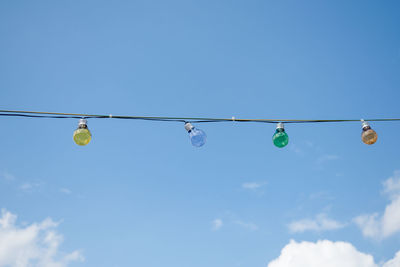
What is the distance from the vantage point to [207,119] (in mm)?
4383

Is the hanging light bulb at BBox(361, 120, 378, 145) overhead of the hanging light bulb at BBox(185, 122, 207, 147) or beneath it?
beneath

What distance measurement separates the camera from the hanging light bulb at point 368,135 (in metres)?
5.20

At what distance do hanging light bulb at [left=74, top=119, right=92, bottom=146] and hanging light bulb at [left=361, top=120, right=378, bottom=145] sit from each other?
5.02 m

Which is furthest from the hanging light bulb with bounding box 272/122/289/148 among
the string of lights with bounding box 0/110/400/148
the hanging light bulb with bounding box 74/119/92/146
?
the hanging light bulb with bounding box 74/119/92/146

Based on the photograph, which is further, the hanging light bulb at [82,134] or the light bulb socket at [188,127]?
the light bulb socket at [188,127]

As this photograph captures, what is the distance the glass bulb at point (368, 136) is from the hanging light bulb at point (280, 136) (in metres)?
1.61

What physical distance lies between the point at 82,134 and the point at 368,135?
5.14 m

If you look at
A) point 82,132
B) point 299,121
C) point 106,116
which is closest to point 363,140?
point 299,121

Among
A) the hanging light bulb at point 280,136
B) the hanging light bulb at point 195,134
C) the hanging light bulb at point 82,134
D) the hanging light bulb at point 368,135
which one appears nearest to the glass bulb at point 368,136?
the hanging light bulb at point 368,135

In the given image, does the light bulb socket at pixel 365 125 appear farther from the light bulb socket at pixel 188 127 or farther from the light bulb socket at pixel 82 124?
the light bulb socket at pixel 82 124

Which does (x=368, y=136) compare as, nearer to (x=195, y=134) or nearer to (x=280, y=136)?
(x=280, y=136)

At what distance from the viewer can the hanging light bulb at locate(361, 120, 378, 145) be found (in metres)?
5.20

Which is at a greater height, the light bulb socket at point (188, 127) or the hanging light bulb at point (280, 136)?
the light bulb socket at point (188, 127)

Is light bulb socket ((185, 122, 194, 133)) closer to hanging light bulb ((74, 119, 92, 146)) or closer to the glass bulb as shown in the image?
hanging light bulb ((74, 119, 92, 146))
